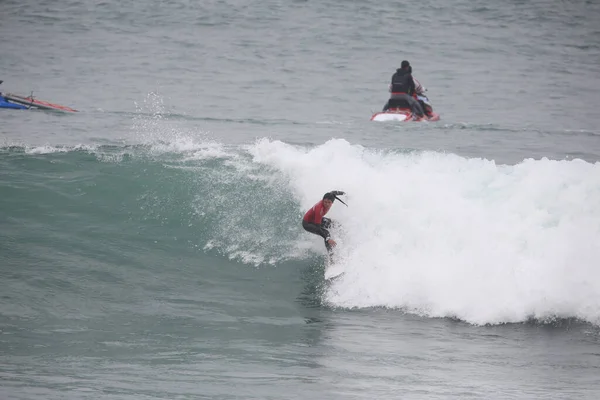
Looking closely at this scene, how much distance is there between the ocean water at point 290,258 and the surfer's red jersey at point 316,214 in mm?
479

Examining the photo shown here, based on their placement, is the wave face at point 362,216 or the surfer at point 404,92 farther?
the surfer at point 404,92

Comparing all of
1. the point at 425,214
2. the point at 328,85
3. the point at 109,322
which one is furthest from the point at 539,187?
the point at 328,85

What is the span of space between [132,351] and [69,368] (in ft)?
2.94

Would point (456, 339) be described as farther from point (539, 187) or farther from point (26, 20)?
point (26, 20)

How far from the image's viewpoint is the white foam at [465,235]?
11273 millimetres

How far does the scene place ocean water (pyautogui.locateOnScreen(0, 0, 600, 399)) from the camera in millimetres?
8820

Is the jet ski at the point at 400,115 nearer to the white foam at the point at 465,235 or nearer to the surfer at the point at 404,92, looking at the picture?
the surfer at the point at 404,92

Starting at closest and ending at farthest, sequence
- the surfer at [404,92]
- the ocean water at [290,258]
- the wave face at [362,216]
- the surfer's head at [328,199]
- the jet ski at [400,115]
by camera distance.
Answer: the ocean water at [290,258], the wave face at [362,216], the surfer's head at [328,199], the surfer at [404,92], the jet ski at [400,115]

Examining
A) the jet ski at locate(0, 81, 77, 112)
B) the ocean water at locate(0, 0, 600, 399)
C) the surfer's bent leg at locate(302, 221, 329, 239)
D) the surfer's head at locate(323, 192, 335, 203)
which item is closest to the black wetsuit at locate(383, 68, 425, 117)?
the ocean water at locate(0, 0, 600, 399)

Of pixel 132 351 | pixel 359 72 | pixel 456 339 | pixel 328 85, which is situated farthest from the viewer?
pixel 359 72

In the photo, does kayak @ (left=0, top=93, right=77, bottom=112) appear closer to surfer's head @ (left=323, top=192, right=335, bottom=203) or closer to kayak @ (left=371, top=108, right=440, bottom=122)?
kayak @ (left=371, top=108, right=440, bottom=122)

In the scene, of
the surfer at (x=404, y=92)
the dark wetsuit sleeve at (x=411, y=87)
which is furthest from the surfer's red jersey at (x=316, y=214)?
the dark wetsuit sleeve at (x=411, y=87)

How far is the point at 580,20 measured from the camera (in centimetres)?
4438

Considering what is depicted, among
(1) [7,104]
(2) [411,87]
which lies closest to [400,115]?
(2) [411,87]
